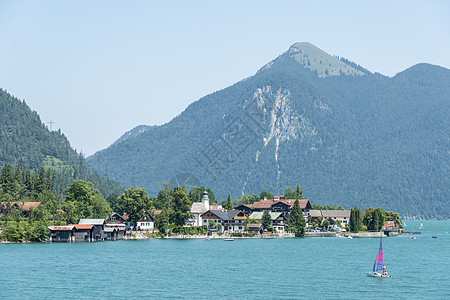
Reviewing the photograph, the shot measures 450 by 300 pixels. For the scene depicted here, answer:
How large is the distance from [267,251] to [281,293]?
6118 cm

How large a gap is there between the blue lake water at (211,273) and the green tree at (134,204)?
4047 centimetres

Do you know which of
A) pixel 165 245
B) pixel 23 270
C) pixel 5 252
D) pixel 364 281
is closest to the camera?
pixel 364 281

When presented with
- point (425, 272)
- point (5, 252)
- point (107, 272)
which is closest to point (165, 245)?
point (5, 252)

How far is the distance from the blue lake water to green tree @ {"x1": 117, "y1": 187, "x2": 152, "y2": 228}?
4047 cm

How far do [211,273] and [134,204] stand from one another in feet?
299

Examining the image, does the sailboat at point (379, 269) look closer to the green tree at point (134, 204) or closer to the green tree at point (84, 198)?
the green tree at point (84, 198)

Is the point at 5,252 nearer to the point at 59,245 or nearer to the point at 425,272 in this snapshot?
the point at 59,245

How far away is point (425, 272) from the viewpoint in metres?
108

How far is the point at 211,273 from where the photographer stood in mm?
102062

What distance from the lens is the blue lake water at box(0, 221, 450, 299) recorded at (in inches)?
3268

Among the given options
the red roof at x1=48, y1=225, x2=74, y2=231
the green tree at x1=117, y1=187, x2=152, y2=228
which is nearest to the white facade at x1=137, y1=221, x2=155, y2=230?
the green tree at x1=117, y1=187, x2=152, y2=228

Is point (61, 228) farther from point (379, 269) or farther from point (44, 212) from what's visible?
point (379, 269)

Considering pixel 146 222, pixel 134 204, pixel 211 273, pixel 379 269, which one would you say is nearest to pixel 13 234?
pixel 134 204

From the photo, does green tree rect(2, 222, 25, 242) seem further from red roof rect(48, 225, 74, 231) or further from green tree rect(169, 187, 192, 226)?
green tree rect(169, 187, 192, 226)
